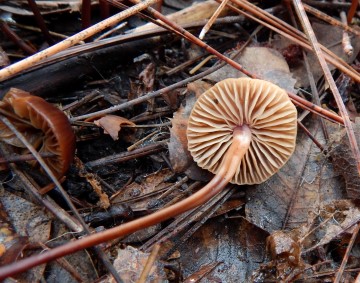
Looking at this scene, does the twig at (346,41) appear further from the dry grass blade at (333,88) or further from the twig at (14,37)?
the twig at (14,37)

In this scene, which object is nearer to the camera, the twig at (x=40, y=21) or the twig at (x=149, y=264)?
the twig at (x=149, y=264)

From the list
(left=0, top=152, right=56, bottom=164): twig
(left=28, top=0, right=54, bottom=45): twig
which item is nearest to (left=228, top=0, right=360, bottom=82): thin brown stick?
(left=28, top=0, right=54, bottom=45): twig

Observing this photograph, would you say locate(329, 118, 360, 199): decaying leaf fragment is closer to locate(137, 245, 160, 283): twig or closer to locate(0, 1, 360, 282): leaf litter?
locate(0, 1, 360, 282): leaf litter

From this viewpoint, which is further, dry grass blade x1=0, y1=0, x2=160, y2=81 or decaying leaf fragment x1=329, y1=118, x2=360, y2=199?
decaying leaf fragment x1=329, y1=118, x2=360, y2=199

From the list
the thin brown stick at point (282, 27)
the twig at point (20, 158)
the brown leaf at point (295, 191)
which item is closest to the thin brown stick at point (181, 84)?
the brown leaf at point (295, 191)

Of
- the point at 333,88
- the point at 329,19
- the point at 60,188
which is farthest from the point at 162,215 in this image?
the point at 329,19

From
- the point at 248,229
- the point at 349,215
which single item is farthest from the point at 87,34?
the point at 349,215
